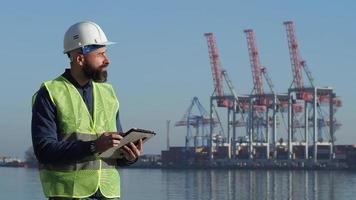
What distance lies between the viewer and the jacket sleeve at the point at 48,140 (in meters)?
3.09

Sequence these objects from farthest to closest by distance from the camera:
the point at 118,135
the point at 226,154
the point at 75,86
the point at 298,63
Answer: the point at 226,154, the point at 298,63, the point at 75,86, the point at 118,135

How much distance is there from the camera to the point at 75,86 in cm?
329

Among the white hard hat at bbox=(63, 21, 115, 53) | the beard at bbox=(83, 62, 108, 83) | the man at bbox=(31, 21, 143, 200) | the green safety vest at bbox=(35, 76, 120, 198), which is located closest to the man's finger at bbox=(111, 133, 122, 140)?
the man at bbox=(31, 21, 143, 200)

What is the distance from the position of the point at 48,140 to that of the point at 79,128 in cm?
14

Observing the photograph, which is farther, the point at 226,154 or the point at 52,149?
the point at 226,154

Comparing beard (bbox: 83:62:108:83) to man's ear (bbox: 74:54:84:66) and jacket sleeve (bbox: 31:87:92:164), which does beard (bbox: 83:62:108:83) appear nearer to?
man's ear (bbox: 74:54:84:66)

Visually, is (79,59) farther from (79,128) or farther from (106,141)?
(106,141)

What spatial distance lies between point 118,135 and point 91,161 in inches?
7.2

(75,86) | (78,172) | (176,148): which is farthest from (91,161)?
(176,148)

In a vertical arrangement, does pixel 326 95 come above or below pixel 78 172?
above

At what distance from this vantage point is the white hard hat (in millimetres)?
3275

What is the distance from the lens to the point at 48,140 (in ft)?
10.3

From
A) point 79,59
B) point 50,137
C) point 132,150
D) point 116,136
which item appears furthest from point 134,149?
point 79,59

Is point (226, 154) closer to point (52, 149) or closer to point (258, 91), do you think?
point (258, 91)
